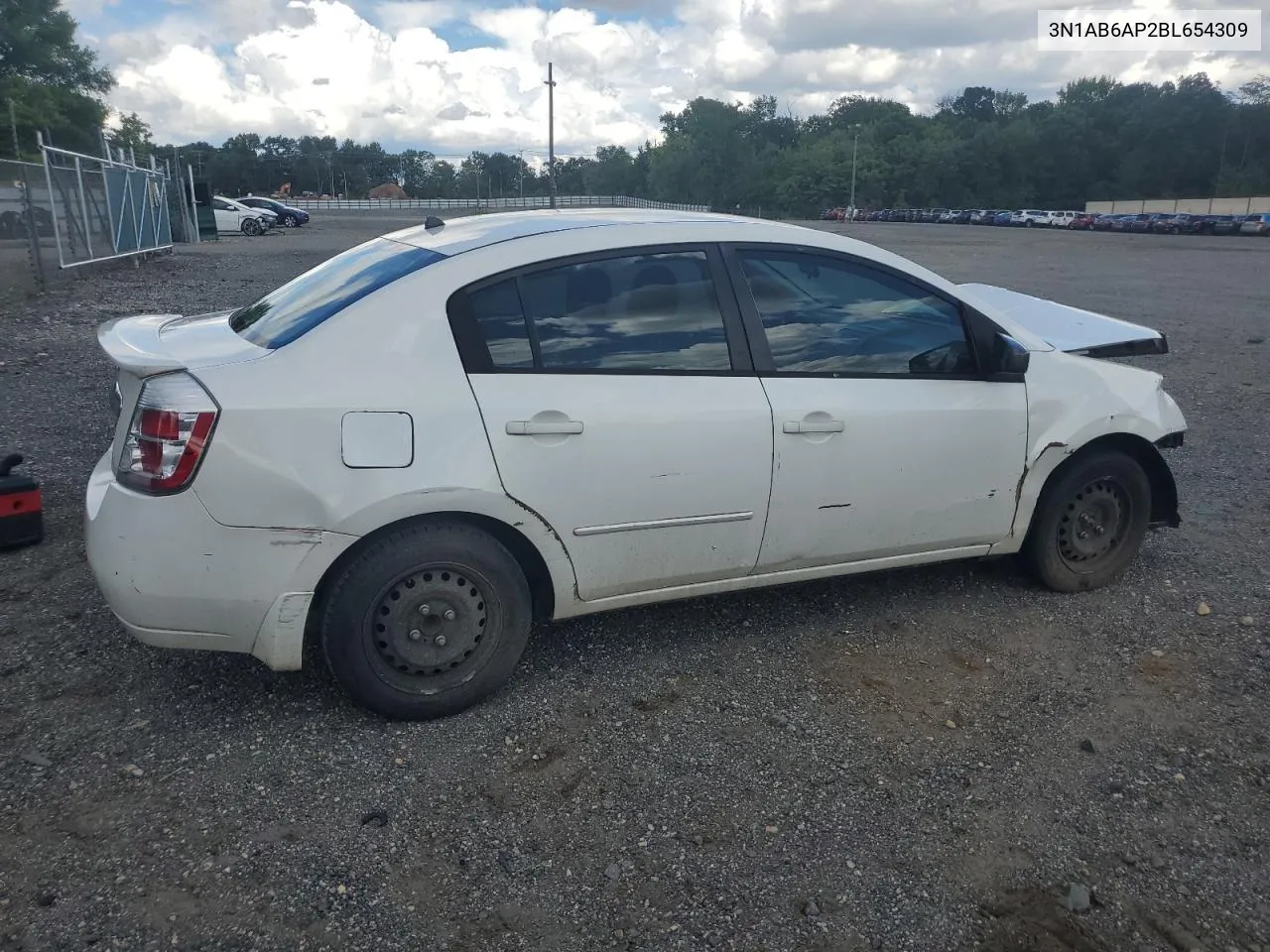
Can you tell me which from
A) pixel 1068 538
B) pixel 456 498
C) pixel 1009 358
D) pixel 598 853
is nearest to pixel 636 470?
pixel 456 498

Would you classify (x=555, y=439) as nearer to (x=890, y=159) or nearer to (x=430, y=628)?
(x=430, y=628)

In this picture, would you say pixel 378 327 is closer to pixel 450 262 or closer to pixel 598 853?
pixel 450 262

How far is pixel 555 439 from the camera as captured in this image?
3.43 m

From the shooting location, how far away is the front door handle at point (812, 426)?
3764 mm

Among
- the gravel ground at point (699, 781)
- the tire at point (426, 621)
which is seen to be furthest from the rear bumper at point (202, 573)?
the gravel ground at point (699, 781)

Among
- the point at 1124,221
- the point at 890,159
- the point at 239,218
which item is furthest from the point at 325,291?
the point at 890,159

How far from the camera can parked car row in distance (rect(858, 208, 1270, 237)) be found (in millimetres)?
54406

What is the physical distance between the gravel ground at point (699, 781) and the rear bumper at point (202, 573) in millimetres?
391

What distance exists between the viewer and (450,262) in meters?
3.51

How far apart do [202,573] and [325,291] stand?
3.89ft

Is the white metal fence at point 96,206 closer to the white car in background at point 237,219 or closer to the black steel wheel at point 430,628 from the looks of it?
the black steel wheel at point 430,628

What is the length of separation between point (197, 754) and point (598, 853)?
4.58 ft

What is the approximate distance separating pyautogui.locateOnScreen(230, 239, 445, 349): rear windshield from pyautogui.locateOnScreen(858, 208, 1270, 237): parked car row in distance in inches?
Result: 2329

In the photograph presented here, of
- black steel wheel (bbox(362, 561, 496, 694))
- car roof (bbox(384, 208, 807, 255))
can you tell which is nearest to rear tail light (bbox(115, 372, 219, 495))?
black steel wheel (bbox(362, 561, 496, 694))
